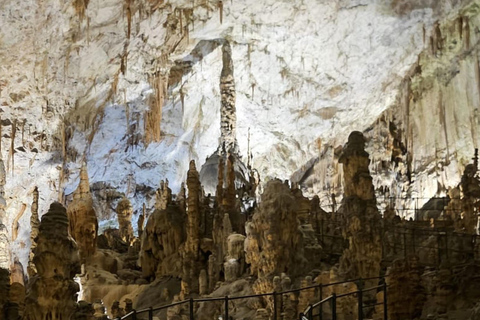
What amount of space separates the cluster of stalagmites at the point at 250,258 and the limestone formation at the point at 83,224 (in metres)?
0.03

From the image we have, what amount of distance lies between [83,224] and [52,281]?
13.6m

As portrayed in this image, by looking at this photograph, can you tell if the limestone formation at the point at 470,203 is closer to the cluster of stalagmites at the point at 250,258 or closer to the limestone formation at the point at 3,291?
the cluster of stalagmites at the point at 250,258

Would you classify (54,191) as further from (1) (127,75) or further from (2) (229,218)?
(2) (229,218)

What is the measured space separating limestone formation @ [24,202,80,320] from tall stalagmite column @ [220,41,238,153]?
19810 millimetres

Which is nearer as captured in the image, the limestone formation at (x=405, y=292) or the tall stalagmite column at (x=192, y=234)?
the limestone formation at (x=405, y=292)

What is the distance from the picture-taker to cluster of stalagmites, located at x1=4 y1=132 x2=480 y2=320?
353 inches

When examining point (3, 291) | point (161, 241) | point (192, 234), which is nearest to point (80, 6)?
point (161, 241)

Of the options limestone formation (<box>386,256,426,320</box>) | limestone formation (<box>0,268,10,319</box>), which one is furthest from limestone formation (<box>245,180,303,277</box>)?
limestone formation (<box>0,268,10,319</box>)

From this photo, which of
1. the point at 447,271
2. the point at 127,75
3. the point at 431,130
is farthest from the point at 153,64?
the point at 447,271

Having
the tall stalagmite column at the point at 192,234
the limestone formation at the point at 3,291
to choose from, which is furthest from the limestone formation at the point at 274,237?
the limestone formation at the point at 3,291

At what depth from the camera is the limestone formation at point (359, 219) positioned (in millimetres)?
12961

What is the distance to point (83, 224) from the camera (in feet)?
72.0

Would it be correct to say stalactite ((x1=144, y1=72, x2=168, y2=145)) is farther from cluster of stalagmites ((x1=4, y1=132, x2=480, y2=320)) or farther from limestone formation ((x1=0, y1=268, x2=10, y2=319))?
limestone formation ((x1=0, y1=268, x2=10, y2=319))

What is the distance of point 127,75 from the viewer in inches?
1028
